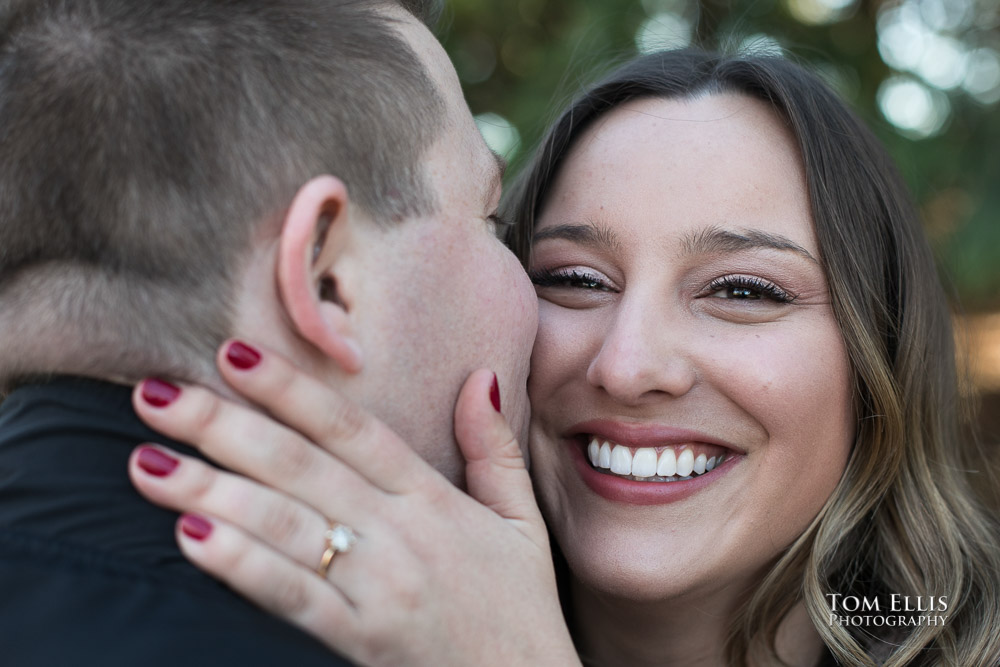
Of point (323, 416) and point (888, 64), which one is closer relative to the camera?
point (323, 416)

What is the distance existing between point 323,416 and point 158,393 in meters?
0.29

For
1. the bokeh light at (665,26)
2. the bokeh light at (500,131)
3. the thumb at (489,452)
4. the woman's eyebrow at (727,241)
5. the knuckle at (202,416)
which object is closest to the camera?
the knuckle at (202,416)

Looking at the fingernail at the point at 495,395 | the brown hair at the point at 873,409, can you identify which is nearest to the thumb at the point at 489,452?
the fingernail at the point at 495,395

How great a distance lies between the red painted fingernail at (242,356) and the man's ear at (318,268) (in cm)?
9

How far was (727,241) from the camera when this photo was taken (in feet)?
8.07

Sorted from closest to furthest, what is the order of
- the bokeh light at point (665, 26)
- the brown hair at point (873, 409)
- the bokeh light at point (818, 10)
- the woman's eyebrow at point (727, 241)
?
the woman's eyebrow at point (727, 241) < the brown hair at point (873, 409) < the bokeh light at point (665, 26) < the bokeh light at point (818, 10)

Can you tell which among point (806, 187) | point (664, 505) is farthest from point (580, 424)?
point (806, 187)

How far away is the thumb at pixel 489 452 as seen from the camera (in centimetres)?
196

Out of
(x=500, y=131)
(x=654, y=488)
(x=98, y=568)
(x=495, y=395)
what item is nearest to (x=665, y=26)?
(x=500, y=131)

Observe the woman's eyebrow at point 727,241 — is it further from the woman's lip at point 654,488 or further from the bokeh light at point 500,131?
the bokeh light at point 500,131

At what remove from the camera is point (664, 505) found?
8.18 ft

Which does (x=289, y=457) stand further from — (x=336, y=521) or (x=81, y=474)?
(x=81, y=474)

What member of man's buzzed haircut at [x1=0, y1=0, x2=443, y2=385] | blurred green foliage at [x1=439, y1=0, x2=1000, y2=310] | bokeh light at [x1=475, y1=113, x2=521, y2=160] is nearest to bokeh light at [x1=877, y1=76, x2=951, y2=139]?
blurred green foliage at [x1=439, y1=0, x2=1000, y2=310]

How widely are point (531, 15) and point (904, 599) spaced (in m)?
4.82
